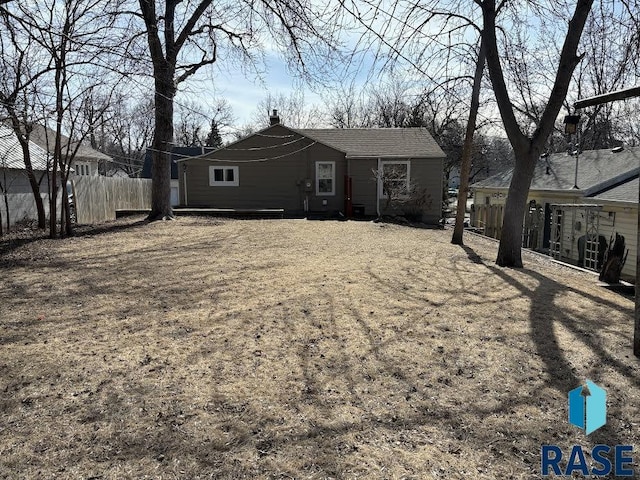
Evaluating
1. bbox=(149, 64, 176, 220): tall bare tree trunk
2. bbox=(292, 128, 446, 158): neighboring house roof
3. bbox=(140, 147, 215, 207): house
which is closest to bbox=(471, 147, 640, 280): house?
bbox=(292, 128, 446, 158): neighboring house roof

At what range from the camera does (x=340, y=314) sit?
180 inches

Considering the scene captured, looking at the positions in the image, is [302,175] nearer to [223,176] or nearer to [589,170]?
[223,176]

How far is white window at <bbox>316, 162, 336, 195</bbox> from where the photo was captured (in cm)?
1777

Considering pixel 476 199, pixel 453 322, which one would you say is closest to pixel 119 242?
pixel 453 322

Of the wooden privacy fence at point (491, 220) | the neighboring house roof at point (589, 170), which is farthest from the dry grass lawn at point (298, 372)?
the wooden privacy fence at point (491, 220)

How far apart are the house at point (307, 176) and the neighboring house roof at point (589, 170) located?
4.71 metres

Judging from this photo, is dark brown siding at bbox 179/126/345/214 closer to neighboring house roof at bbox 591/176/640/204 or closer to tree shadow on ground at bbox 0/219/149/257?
tree shadow on ground at bbox 0/219/149/257

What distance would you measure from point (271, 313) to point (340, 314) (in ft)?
2.35

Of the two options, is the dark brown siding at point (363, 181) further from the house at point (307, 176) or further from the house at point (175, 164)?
the house at point (175, 164)

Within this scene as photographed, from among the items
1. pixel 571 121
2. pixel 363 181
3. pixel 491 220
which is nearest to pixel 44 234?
pixel 363 181

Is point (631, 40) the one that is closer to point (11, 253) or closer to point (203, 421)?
point (203, 421)

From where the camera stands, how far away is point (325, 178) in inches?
704

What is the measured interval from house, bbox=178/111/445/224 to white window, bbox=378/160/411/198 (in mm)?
40

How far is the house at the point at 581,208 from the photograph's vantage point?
11.9 meters
